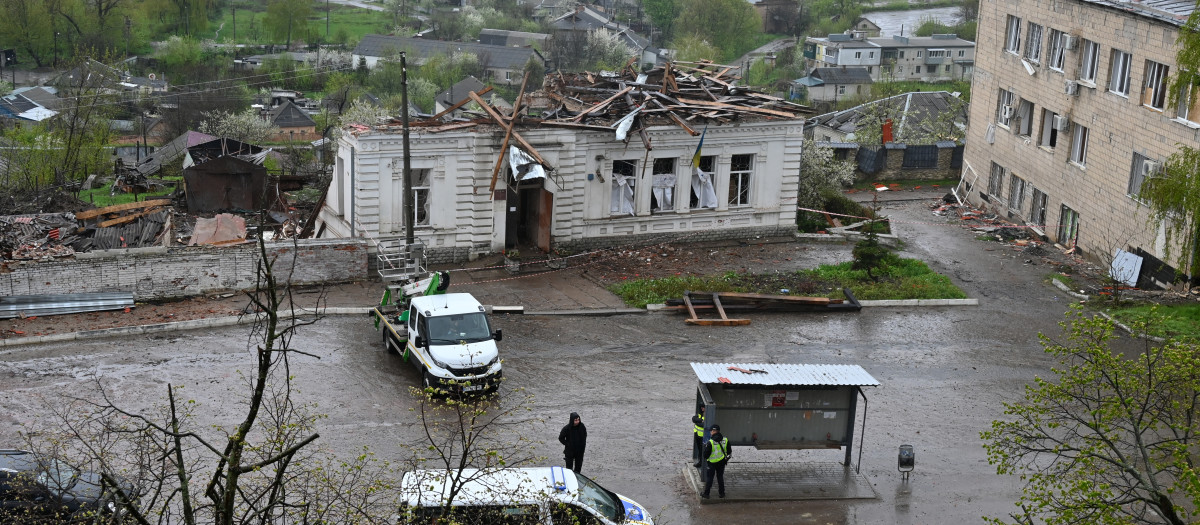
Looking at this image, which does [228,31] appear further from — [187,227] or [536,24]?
[187,227]

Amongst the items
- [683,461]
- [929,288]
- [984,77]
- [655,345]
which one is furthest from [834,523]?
[984,77]

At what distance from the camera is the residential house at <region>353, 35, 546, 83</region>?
12012 cm

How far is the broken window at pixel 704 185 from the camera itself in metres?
33.2

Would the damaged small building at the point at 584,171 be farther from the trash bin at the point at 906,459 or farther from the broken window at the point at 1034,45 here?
the trash bin at the point at 906,459

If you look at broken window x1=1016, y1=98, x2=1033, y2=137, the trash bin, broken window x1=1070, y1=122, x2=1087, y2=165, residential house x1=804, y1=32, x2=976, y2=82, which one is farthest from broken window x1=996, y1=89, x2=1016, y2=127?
residential house x1=804, y1=32, x2=976, y2=82

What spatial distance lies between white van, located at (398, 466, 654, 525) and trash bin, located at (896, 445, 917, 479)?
541cm

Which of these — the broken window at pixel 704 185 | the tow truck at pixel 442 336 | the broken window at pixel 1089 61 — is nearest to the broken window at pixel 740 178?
the broken window at pixel 704 185

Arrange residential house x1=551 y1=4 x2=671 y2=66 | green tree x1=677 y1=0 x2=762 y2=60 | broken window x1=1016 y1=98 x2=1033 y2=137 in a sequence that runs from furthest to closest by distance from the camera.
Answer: green tree x1=677 y1=0 x2=762 y2=60
residential house x1=551 y1=4 x2=671 y2=66
broken window x1=1016 y1=98 x2=1033 y2=137

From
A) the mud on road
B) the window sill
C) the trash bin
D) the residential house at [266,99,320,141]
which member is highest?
the window sill

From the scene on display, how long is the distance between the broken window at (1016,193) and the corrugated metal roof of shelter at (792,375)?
2268 centimetres

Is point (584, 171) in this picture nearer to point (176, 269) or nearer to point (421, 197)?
point (421, 197)

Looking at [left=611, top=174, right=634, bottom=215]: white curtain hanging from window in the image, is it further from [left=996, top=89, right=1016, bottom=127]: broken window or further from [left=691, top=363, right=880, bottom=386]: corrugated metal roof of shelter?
[left=996, top=89, right=1016, bottom=127]: broken window

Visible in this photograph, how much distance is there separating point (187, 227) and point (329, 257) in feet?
22.2

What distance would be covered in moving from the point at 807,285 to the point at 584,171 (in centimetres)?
675
